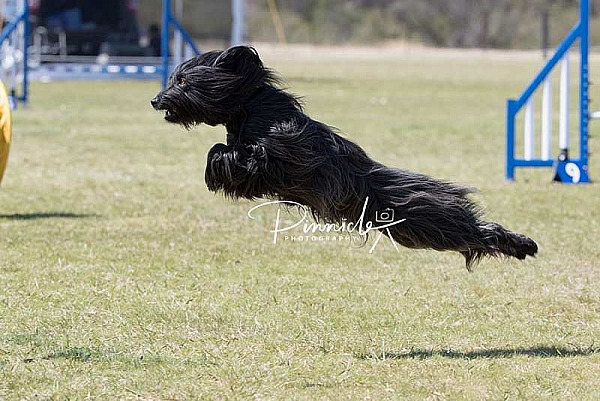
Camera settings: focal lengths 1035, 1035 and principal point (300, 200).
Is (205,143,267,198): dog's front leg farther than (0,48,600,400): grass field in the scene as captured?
Yes

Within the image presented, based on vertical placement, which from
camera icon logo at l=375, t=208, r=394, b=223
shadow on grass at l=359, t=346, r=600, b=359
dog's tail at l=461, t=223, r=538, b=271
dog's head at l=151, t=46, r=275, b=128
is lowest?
shadow on grass at l=359, t=346, r=600, b=359

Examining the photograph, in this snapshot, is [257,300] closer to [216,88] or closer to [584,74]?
[216,88]

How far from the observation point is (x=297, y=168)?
4.70 meters

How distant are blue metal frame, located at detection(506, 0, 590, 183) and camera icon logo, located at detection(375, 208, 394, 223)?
585cm

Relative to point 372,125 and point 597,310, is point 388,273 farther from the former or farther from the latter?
point 372,125

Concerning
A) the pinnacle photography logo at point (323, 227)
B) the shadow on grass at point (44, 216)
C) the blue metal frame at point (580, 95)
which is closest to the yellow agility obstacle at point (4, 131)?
the shadow on grass at point (44, 216)

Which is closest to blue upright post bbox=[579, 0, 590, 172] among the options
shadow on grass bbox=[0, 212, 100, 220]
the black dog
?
shadow on grass bbox=[0, 212, 100, 220]

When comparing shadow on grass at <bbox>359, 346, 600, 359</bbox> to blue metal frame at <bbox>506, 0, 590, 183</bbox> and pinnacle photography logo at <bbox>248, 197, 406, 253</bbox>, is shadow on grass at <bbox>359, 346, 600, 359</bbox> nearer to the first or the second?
pinnacle photography logo at <bbox>248, 197, 406, 253</bbox>

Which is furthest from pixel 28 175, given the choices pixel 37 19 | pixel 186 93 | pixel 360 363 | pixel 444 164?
pixel 37 19

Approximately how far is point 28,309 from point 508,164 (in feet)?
21.4

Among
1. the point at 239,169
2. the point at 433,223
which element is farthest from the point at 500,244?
the point at 239,169

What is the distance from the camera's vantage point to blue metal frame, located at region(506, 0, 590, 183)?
1012 centimetres

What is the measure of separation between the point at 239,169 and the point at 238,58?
59 cm

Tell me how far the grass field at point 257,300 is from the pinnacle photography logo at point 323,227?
0.13 meters
